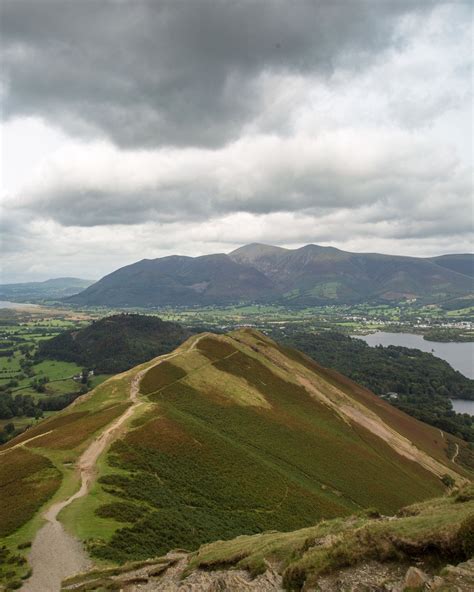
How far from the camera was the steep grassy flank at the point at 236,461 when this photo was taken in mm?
41656

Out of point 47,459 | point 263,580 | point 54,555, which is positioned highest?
point 263,580

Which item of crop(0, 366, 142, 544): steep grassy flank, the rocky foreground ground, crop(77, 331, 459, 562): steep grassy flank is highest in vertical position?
the rocky foreground ground

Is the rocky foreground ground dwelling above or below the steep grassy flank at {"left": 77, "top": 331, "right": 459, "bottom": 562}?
above

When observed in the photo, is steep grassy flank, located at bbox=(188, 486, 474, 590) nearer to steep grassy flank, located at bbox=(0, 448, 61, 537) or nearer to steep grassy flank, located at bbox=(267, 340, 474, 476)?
steep grassy flank, located at bbox=(0, 448, 61, 537)

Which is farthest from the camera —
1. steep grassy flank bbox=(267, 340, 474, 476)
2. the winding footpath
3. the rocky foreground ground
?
steep grassy flank bbox=(267, 340, 474, 476)

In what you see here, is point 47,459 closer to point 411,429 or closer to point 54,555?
point 54,555

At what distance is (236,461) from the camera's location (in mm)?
61562

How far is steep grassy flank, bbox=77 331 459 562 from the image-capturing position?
41656mm

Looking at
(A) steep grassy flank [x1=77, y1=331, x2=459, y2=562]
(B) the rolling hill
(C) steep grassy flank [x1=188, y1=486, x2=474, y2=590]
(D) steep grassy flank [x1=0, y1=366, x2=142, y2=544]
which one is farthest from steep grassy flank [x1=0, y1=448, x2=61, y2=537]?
(C) steep grassy flank [x1=188, y1=486, x2=474, y2=590]

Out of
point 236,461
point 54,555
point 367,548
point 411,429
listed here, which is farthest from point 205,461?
point 411,429

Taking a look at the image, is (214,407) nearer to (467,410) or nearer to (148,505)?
(148,505)

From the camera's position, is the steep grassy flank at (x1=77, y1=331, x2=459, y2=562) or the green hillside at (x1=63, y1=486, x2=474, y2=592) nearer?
the green hillside at (x1=63, y1=486, x2=474, y2=592)

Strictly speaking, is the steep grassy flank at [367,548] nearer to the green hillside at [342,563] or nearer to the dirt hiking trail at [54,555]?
the green hillside at [342,563]

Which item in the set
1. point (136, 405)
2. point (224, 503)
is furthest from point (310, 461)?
point (136, 405)
